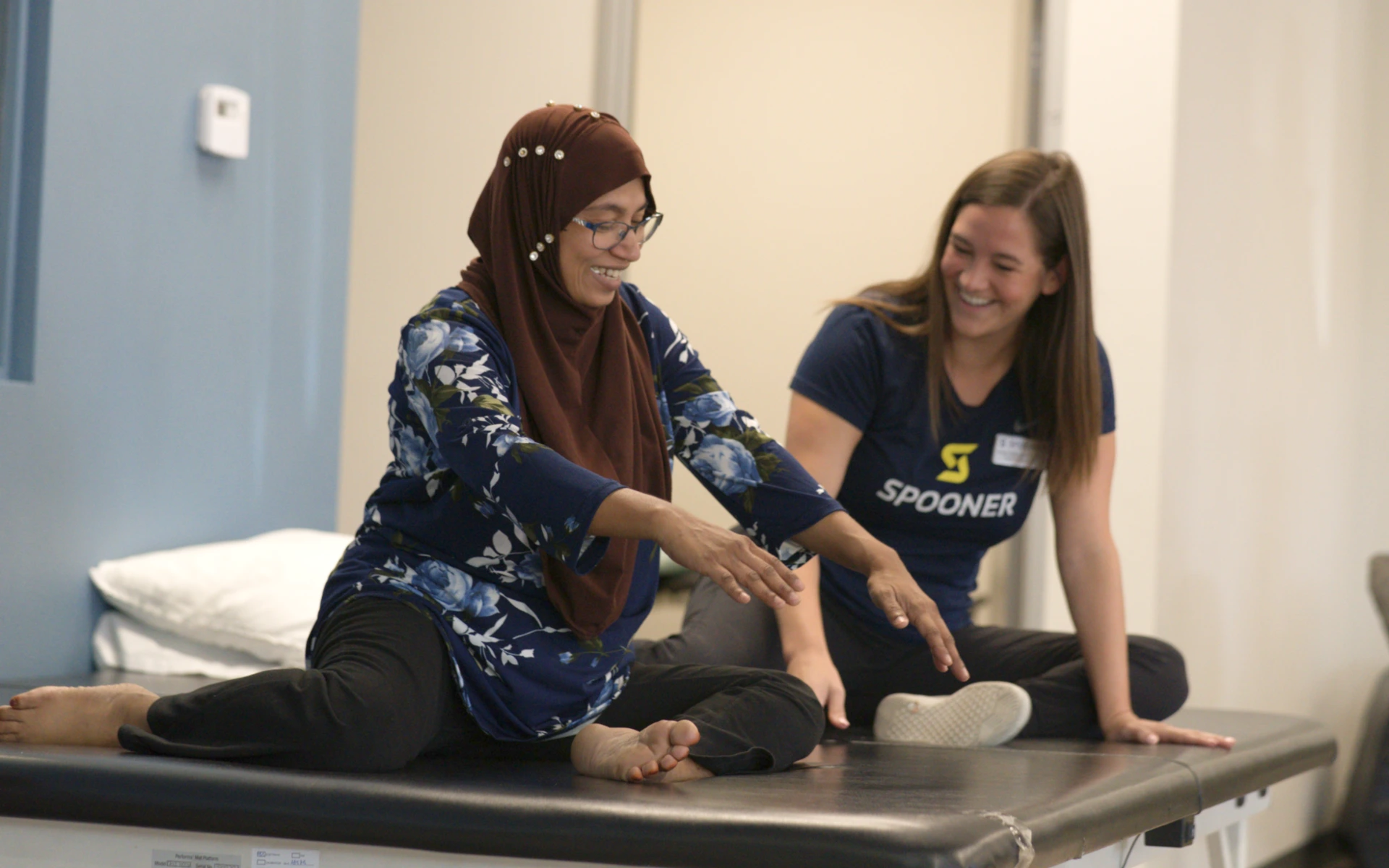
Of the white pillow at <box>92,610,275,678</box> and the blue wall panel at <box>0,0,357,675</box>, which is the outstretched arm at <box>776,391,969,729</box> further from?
the blue wall panel at <box>0,0,357,675</box>

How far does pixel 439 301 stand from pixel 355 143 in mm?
1722

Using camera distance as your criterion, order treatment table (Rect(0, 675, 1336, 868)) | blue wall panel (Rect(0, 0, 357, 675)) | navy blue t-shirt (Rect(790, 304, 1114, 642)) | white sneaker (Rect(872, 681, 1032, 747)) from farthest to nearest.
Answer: navy blue t-shirt (Rect(790, 304, 1114, 642)) → blue wall panel (Rect(0, 0, 357, 675)) → white sneaker (Rect(872, 681, 1032, 747)) → treatment table (Rect(0, 675, 1336, 868))

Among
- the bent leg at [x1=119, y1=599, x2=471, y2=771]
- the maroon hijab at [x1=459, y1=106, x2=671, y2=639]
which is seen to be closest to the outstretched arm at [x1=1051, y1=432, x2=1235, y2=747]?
the maroon hijab at [x1=459, y1=106, x2=671, y2=639]

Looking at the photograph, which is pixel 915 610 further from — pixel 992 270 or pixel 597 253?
pixel 992 270

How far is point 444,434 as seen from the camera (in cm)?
156

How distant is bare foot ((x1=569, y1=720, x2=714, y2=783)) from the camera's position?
1560 millimetres

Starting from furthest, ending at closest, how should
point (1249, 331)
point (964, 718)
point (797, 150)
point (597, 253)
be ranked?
1. point (1249, 331)
2. point (797, 150)
3. point (964, 718)
4. point (597, 253)

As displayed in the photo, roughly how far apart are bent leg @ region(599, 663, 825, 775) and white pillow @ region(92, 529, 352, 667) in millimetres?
721

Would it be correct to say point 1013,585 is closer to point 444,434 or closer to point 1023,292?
point 1023,292

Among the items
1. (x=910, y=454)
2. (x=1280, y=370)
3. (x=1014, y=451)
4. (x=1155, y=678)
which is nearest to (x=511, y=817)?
(x=910, y=454)

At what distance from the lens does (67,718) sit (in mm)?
1626

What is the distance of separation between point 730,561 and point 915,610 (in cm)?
30

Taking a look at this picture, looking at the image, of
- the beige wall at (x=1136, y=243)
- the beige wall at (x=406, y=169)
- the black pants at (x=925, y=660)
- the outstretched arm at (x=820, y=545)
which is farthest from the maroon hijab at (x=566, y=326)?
the beige wall at (x=1136, y=243)

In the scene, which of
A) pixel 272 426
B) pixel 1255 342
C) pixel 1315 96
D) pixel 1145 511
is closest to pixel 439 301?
pixel 272 426
